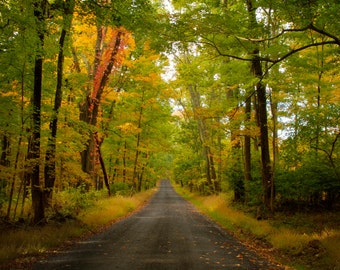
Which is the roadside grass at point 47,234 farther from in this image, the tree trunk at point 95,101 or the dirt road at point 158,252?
the tree trunk at point 95,101

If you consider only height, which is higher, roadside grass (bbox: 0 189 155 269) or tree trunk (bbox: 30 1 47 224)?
tree trunk (bbox: 30 1 47 224)

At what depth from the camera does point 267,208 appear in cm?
1307

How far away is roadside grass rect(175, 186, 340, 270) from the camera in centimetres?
732

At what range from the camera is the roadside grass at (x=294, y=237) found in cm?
732

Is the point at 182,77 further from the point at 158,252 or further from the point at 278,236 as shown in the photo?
the point at 158,252

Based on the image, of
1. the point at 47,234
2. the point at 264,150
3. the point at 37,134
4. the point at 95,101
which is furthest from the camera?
the point at 95,101

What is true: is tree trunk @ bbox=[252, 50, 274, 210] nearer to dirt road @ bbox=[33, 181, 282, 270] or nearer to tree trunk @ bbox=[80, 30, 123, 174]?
dirt road @ bbox=[33, 181, 282, 270]

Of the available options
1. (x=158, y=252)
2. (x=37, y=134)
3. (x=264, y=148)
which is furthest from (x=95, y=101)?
(x=158, y=252)

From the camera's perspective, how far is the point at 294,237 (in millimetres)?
8977

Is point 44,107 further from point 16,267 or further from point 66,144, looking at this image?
point 16,267

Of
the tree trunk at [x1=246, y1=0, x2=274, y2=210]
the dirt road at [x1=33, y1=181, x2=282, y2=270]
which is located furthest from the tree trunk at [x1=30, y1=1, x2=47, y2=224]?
the tree trunk at [x1=246, y1=0, x2=274, y2=210]

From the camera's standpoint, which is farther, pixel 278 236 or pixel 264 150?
pixel 264 150

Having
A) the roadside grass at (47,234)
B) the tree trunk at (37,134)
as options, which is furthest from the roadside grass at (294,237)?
the tree trunk at (37,134)

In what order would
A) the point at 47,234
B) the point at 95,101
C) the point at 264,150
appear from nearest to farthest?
the point at 47,234
the point at 264,150
the point at 95,101
